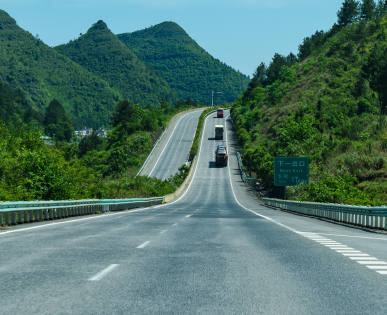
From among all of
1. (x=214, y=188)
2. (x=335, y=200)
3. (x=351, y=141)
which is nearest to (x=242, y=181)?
(x=214, y=188)

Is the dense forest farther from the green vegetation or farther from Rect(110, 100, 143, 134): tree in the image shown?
Rect(110, 100, 143, 134): tree

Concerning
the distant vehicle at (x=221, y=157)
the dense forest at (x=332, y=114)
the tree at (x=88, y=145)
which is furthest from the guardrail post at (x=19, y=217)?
the tree at (x=88, y=145)

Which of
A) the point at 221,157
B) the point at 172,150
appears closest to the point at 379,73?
the point at 221,157

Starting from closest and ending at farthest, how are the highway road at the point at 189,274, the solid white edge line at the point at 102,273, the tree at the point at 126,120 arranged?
the highway road at the point at 189,274 → the solid white edge line at the point at 102,273 → the tree at the point at 126,120

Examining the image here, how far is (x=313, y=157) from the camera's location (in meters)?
68.3

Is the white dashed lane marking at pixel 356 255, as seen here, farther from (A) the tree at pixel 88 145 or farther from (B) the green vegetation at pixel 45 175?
(A) the tree at pixel 88 145

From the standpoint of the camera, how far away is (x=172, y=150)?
11331 centimetres

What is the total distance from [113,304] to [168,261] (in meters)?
3.63

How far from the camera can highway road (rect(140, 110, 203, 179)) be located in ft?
318

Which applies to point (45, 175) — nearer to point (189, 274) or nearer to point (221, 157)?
point (189, 274)

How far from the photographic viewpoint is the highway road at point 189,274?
243 inches

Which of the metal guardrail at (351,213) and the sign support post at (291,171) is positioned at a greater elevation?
the sign support post at (291,171)

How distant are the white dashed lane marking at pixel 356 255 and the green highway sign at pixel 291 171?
3742 centimetres

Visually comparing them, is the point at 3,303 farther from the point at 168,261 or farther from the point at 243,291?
the point at 168,261
